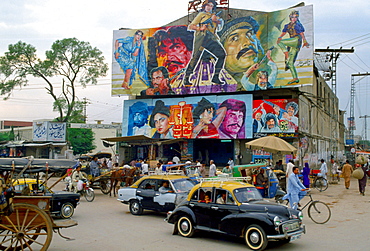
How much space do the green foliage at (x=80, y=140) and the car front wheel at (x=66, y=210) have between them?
161 ft

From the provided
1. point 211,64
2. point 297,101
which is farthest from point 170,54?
point 297,101

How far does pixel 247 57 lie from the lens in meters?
31.8

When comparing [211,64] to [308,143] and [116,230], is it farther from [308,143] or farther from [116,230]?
[116,230]

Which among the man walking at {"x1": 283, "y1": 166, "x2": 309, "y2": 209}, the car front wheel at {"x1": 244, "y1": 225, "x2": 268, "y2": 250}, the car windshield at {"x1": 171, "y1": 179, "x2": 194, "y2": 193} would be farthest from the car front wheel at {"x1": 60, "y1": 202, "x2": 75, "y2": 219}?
the man walking at {"x1": 283, "y1": 166, "x2": 309, "y2": 209}

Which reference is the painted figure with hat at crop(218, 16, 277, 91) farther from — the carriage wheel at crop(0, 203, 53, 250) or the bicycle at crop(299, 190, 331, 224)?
the carriage wheel at crop(0, 203, 53, 250)

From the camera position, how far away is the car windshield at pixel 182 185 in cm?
A: 1336

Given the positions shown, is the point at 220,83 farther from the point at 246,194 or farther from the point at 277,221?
the point at 277,221

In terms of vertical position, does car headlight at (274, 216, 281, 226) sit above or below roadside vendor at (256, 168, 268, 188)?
below

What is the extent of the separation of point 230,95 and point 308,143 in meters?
8.36

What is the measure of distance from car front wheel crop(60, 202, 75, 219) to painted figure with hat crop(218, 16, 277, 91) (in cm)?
2146

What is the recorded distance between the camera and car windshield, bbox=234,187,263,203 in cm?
973

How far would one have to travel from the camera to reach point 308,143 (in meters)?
33.7

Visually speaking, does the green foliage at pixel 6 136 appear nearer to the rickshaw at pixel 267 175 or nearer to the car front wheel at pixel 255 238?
the rickshaw at pixel 267 175

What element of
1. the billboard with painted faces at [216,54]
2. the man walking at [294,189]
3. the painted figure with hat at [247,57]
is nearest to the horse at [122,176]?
the man walking at [294,189]
